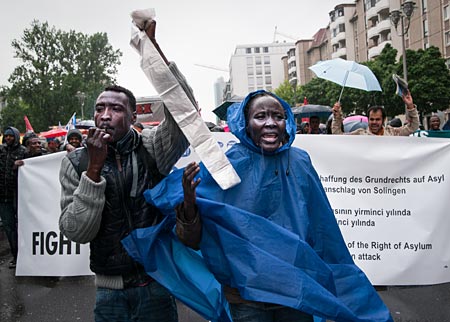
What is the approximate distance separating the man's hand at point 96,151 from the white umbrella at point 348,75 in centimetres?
449

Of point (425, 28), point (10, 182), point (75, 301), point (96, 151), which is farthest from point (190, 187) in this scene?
point (425, 28)

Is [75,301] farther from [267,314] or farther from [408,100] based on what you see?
[408,100]

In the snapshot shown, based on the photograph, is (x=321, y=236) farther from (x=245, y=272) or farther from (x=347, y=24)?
(x=347, y=24)

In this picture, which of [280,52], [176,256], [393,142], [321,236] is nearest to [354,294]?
[321,236]

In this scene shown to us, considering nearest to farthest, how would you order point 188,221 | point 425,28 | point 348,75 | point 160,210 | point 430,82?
point 188,221 < point 160,210 < point 348,75 < point 430,82 < point 425,28

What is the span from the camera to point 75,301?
17.0 feet

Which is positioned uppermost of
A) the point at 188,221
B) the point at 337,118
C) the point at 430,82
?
the point at 430,82

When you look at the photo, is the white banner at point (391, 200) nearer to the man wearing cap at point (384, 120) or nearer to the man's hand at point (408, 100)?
the man wearing cap at point (384, 120)

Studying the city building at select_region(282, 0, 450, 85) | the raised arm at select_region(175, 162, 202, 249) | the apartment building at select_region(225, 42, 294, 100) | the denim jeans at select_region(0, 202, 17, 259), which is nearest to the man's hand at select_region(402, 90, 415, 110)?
the raised arm at select_region(175, 162, 202, 249)

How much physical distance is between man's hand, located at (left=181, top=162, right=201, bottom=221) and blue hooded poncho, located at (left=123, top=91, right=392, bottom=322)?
0.24 ft

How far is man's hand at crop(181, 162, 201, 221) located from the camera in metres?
1.98

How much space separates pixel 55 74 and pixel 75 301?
53434 mm

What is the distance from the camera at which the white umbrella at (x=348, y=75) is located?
6164 millimetres

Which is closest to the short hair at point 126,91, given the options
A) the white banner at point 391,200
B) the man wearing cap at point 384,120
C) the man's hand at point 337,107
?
the white banner at point 391,200
